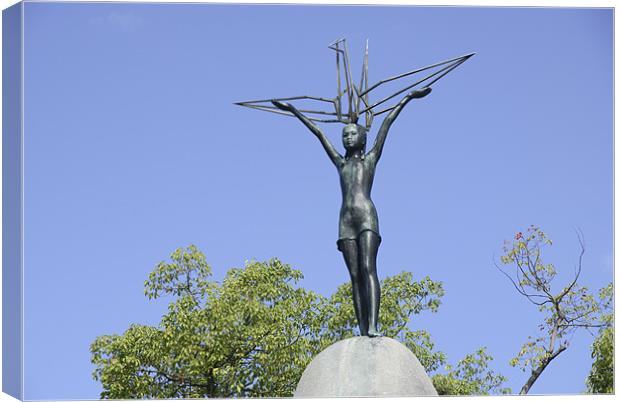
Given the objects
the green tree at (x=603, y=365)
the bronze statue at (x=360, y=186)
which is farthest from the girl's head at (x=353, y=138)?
the green tree at (x=603, y=365)

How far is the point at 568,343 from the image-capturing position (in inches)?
920

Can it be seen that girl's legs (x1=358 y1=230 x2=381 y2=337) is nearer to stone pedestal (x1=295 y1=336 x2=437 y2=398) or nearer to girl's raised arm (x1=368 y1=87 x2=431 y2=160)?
stone pedestal (x1=295 y1=336 x2=437 y2=398)

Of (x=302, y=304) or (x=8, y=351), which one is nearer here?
(x=8, y=351)

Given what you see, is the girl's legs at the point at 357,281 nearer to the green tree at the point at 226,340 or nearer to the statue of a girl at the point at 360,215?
the statue of a girl at the point at 360,215

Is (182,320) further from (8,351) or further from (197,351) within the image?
(8,351)

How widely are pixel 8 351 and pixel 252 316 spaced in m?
9.24

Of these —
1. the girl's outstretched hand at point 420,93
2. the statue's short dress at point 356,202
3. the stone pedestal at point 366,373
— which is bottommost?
the stone pedestal at point 366,373

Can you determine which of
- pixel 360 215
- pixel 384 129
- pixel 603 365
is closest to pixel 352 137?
pixel 384 129

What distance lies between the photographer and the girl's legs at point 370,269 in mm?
13164

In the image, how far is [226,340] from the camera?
2336cm

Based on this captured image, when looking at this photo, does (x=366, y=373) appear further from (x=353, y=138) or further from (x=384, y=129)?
(x=384, y=129)

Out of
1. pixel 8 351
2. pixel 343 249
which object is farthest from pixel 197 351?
pixel 343 249

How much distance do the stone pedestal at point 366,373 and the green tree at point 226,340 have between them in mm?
9604

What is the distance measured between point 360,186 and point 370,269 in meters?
0.90
